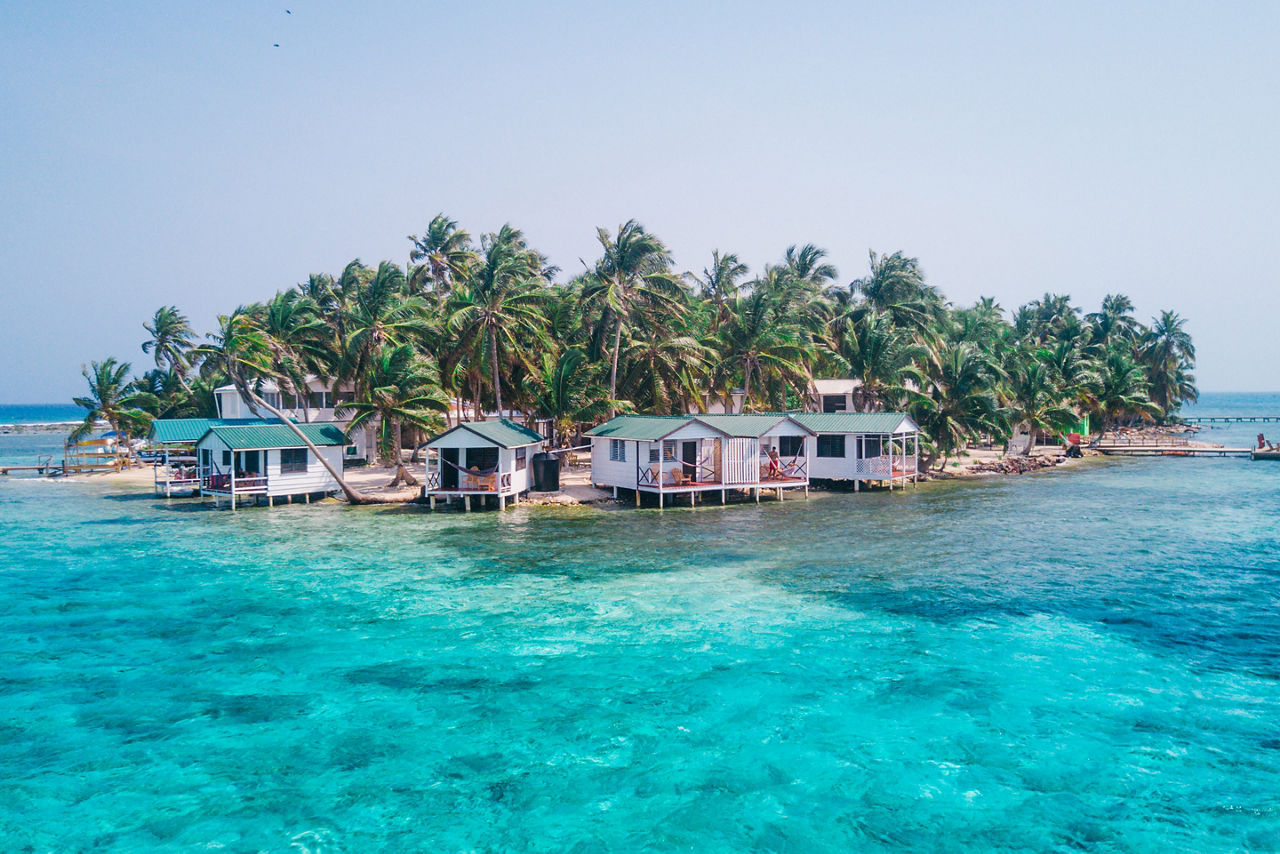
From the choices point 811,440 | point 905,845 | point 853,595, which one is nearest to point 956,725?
point 905,845

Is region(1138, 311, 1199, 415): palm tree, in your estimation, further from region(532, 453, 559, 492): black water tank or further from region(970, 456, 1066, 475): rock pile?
region(532, 453, 559, 492): black water tank

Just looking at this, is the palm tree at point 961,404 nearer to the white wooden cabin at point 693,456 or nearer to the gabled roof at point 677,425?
the white wooden cabin at point 693,456

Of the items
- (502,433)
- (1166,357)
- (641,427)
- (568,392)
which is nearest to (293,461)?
(502,433)

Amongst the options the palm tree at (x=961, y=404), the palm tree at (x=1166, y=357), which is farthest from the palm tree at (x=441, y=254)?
the palm tree at (x=1166, y=357)

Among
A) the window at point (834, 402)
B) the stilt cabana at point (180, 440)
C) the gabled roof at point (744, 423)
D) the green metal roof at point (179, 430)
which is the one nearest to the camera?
the gabled roof at point (744, 423)

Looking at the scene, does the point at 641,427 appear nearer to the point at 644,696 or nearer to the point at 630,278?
the point at 630,278
